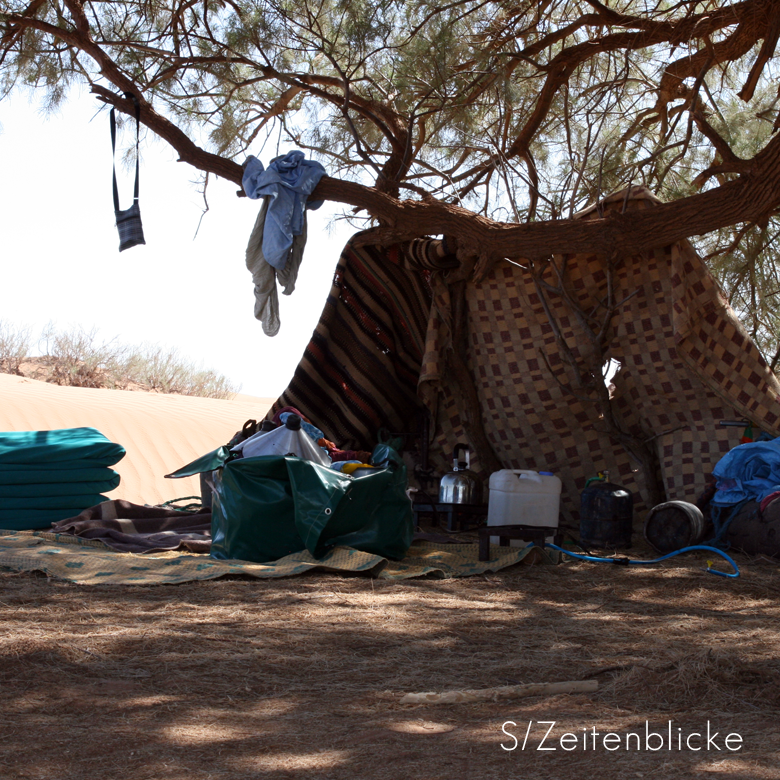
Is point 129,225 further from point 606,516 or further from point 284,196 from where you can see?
point 606,516

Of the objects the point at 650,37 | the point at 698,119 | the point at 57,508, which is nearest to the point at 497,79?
the point at 650,37

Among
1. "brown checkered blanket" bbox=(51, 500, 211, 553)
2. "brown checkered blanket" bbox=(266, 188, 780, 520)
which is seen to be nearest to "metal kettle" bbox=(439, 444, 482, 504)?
"brown checkered blanket" bbox=(266, 188, 780, 520)

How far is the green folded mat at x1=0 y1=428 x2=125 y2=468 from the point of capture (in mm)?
6090

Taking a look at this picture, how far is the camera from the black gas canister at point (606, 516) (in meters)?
5.42

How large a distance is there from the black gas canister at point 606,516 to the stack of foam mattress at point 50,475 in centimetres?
339

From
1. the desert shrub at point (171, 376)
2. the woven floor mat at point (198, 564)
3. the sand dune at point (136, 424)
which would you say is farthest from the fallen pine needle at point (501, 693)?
the desert shrub at point (171, 376)

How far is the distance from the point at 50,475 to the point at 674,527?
4.17 m

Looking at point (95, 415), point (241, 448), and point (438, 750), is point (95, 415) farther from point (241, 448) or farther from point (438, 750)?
point (438, 750)

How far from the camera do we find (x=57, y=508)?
20.5ft

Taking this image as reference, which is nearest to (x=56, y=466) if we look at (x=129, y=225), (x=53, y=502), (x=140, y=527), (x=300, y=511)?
(x=53, y=502)

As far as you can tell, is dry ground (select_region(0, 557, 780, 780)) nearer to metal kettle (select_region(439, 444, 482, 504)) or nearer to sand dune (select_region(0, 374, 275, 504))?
metal kettle (select_region(439, 444, 482, 504))

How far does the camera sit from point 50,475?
6180mm

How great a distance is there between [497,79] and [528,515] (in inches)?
127

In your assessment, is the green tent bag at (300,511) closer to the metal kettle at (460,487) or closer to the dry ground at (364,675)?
the dry ground at (364,675)
